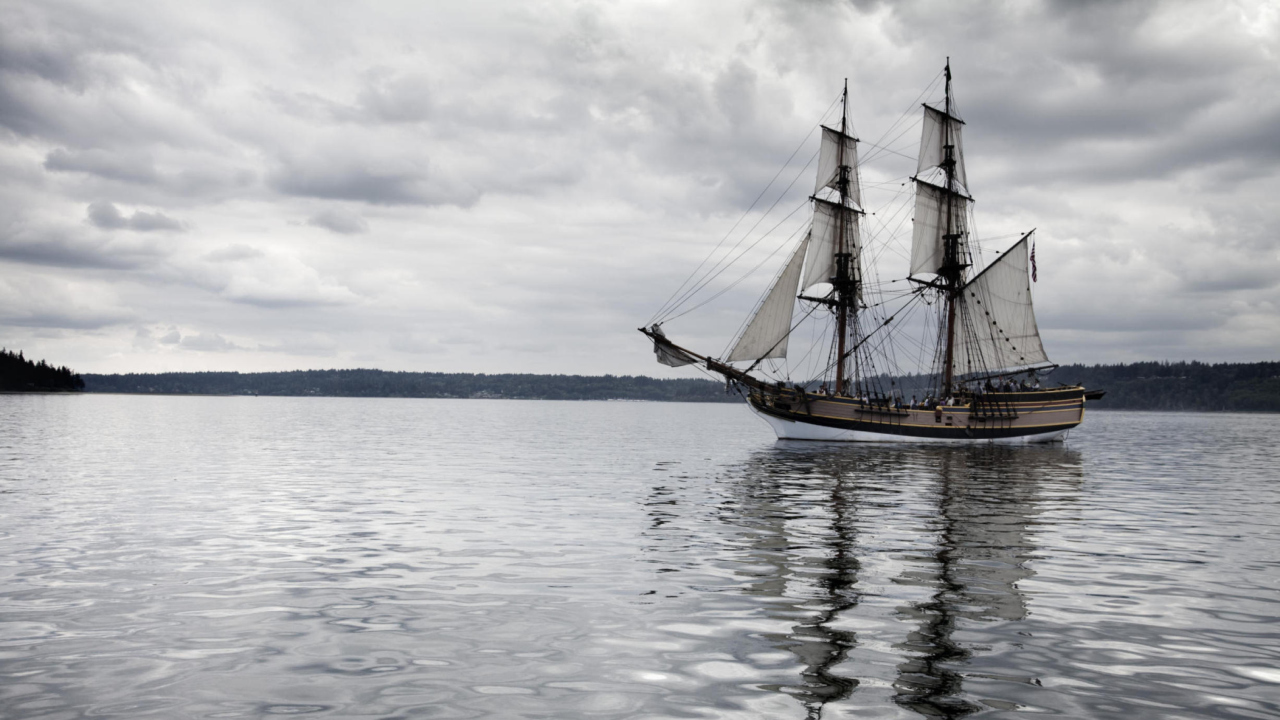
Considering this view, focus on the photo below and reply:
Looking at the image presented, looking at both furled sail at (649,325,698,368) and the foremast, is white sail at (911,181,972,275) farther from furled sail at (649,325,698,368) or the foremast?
furled sail at (649,325,698,368)

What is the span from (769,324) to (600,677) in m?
69.9

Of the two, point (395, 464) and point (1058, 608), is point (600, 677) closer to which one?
point (1058, 608)

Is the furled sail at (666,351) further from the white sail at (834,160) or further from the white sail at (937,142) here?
the white sail at (937,142)

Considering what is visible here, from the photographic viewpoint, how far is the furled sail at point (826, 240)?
8500 centimetres

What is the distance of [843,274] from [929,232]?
481 inches

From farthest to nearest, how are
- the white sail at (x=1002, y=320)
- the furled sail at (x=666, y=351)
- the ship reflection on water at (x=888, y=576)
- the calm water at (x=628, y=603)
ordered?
1. the white sail at (x=1002, y=320)
2. the furled sail at (x=666, y=351)
3. the ship reflection on water at (x=888, y=576)
4. the calm water at (x=628, y=603)

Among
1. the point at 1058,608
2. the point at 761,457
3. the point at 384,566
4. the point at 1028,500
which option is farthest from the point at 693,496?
the point at 761,457

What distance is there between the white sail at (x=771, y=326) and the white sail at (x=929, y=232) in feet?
61.4

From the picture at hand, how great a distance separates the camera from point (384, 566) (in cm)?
1620

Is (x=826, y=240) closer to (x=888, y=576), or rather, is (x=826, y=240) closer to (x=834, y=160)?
(x=834, y=160)

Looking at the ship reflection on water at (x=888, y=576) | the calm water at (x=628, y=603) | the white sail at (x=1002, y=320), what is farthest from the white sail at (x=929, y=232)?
the calm water at (x=628, y=603)

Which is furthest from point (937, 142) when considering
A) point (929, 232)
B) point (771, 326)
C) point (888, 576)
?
point (888, 576)

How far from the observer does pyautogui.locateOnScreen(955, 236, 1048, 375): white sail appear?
83875 mm

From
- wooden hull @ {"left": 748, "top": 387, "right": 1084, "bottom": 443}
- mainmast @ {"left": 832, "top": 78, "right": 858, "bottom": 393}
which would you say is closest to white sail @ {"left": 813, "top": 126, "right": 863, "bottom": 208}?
mainmast @ {"left": 832, "top": 78, "right": 858, "bottom": 393}
